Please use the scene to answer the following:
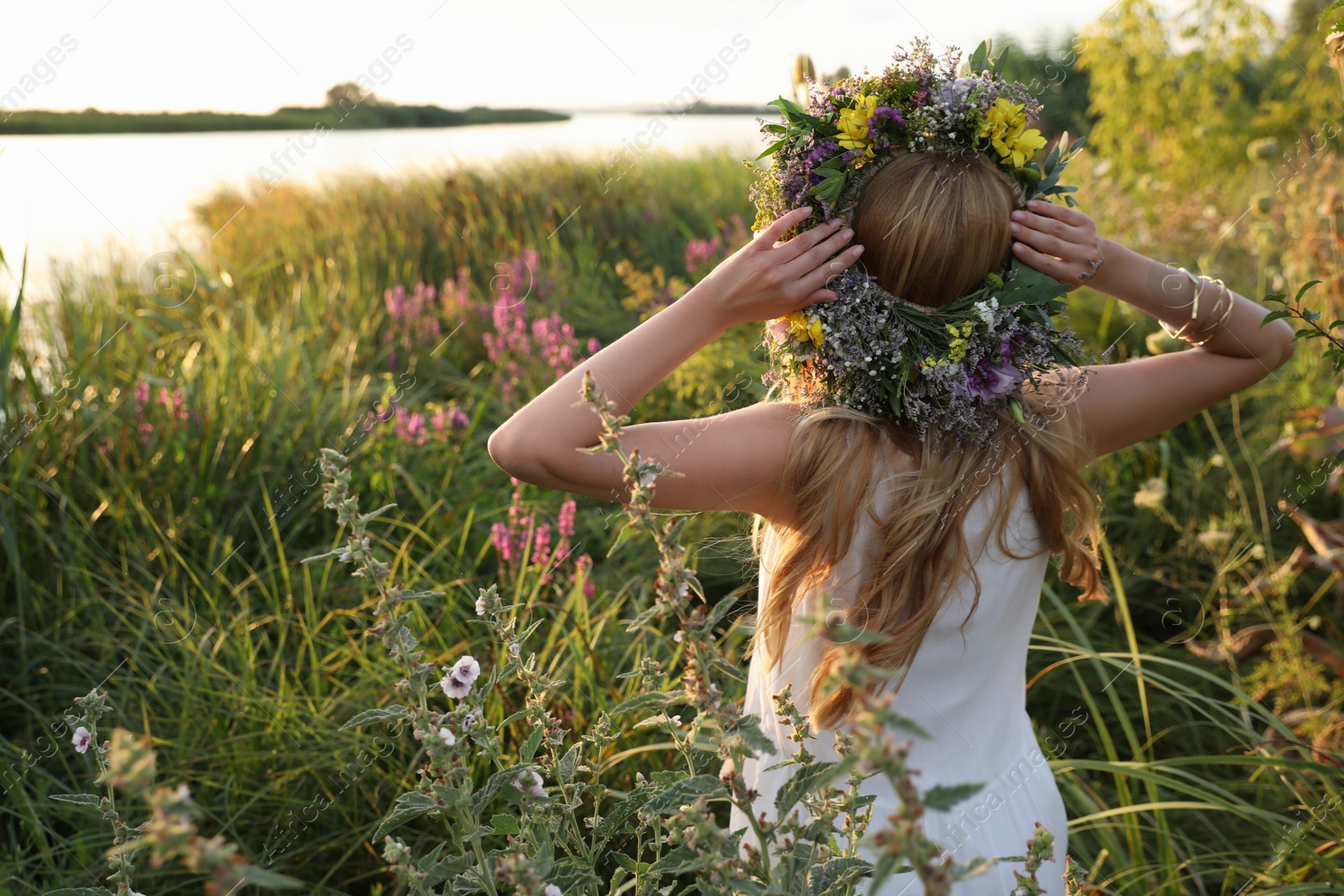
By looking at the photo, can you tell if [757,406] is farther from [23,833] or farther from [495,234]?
[495,234]

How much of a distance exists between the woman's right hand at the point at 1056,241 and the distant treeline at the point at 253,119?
26.8ft

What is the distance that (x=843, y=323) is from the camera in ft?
5.16

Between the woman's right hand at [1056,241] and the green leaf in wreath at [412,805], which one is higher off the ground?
the woman's right hand at [1056,241]

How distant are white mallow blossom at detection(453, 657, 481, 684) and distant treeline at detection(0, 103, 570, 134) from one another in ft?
27.5

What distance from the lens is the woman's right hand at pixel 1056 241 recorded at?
1610 millimetres

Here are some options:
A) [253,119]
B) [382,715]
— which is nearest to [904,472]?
[382,715]

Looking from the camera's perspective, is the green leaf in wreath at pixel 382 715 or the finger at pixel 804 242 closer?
the green leaf in wreath at pixel 382 715

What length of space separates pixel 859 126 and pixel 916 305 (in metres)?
Result: 0.33

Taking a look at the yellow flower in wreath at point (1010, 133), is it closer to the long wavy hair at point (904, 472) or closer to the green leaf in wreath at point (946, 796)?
the long wavy hair at point (904, 472)

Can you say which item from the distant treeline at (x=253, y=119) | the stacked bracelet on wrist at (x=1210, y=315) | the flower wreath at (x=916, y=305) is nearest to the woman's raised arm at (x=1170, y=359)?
the stacked bracelet on wrist at (x=1210, y=315)

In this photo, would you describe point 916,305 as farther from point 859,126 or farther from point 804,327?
point 859,126

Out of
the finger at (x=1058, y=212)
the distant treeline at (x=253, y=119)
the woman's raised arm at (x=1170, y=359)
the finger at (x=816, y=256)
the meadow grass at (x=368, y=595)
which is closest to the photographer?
the finger at (x=816, y=256)

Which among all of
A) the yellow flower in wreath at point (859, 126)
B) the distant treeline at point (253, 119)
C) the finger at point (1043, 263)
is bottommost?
the finger at point (1043, 263)

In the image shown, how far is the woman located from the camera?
5.08 ft
